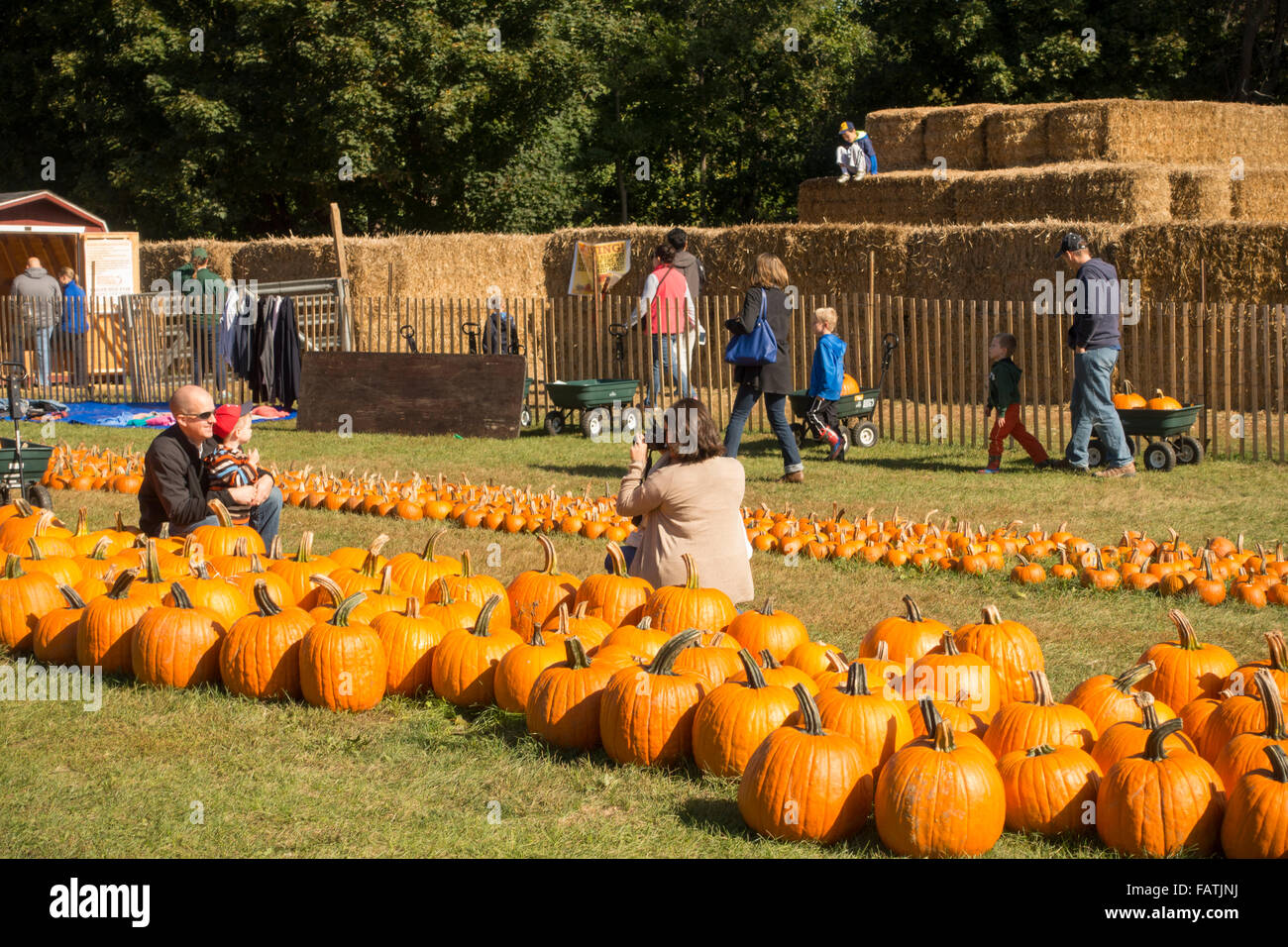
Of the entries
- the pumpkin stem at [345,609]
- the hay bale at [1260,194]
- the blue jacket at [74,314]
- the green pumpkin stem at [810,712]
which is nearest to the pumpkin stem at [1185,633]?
the green pumpkin stem at [810,712]

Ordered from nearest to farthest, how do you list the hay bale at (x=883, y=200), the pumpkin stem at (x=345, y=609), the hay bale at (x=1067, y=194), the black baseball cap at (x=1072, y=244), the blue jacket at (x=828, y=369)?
the pumpkin stem at (x=345, y=609)
the black baseball cap at (x=1072, y=244)
the blue jacket at (x=828, y=369)
the hay bale at (x=1067, y=194)
the hay bale at (x=883, y=200)

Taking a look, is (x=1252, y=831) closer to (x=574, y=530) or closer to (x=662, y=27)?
(x=574, y=530)

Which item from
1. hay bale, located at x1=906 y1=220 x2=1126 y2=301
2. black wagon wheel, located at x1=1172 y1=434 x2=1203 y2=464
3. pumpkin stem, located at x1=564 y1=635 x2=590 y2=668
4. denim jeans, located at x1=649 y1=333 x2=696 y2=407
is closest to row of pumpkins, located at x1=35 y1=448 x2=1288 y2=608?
pumpkin stem, located at x1=564 y1=635 x2=590 y2=668

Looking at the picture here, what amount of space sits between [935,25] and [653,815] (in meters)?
29.5

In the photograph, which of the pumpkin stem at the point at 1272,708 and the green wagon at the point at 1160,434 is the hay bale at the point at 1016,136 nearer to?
the green wagon at the point at 1160,434

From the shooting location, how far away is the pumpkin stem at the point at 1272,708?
3771 mm

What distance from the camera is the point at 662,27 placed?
35812mm

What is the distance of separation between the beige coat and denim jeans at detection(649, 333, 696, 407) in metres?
6.86

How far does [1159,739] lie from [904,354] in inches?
488

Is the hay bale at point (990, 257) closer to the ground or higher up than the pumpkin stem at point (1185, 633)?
higher up

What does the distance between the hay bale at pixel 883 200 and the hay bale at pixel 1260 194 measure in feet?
13.2

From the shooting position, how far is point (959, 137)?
22609mm

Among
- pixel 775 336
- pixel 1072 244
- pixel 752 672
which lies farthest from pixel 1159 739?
pixel 1072 244

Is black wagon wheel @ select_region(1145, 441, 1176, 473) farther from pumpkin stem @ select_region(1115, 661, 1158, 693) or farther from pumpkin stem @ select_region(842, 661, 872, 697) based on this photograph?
pumpkin stem @ select_region(842, 661, 872, 697)
